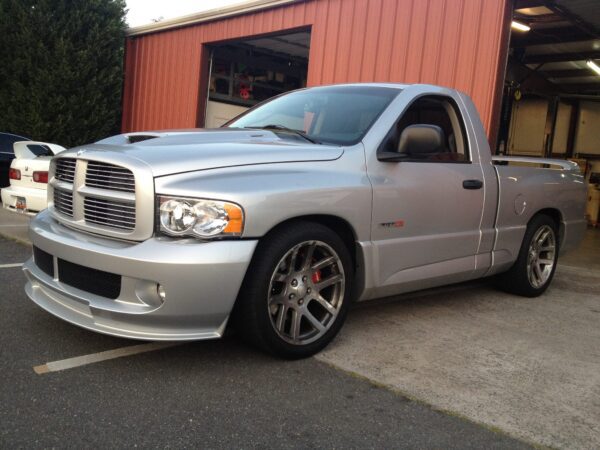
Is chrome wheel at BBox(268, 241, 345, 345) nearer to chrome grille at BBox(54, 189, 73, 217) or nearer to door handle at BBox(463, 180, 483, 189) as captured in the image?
chrome grille at BBox(54, 189, 73, 217)

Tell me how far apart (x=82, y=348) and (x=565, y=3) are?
834 cm

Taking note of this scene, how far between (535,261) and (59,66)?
11.9m

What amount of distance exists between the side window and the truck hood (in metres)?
0.85

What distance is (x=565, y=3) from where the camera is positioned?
8391mm

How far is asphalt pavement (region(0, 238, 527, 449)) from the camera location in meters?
2.40

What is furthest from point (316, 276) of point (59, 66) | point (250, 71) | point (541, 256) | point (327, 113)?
point (59, 66)

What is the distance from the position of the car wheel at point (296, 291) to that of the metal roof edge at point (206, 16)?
737cm

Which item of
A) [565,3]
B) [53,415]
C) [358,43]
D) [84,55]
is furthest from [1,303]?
[84,55]

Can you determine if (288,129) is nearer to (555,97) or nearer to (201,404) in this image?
(201,404)

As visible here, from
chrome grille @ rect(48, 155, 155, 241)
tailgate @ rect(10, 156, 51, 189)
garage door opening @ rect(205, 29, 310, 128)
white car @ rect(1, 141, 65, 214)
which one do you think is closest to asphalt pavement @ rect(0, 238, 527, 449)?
chrome grille @ rect(48, 155, 155, 241)

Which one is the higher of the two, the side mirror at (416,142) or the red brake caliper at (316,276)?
the side mirror at (416,142)

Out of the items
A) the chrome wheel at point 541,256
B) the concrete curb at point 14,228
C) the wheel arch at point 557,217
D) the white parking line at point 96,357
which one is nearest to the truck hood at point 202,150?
the white parking line at point 96,357

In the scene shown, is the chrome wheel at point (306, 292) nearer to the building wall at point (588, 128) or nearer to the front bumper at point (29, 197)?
the front bumper at point (29, 197)

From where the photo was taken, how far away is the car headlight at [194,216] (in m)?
2.85
